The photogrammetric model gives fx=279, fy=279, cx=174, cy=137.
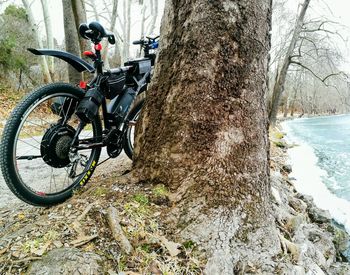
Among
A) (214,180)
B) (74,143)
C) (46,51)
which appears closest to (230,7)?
(214,180)

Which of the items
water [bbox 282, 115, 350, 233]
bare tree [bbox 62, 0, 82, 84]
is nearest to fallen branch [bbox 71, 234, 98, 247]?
water [bbox 282, 115, 350, 233]

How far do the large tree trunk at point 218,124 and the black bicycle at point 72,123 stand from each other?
585 millimetres

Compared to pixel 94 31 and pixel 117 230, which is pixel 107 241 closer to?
pixel 117 230

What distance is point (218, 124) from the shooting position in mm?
1980

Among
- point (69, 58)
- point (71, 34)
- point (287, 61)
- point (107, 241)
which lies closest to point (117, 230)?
point (107, 241)

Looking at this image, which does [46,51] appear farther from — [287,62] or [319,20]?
[319,20]

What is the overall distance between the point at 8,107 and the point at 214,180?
426 inches

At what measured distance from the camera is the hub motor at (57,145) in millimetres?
2072

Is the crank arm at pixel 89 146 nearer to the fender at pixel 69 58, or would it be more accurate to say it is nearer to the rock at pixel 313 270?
the fender at pixel 69 58

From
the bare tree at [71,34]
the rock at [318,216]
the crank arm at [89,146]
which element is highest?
the bare tree at [71,34]

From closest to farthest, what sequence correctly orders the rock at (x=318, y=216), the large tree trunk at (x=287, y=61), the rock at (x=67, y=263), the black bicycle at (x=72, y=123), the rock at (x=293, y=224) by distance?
the rock at (x=67, y=263), the black bicycle at (x=72, y=123), the rock at (x=293, y=224), the rock at (x=318, y=216), the large tree trunk at (x=287, y=61)

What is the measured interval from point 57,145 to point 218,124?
1218 mm

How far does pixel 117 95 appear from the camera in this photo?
9.00ft

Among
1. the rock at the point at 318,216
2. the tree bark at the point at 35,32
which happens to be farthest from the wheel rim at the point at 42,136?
the tree bark at the point at 35,32
